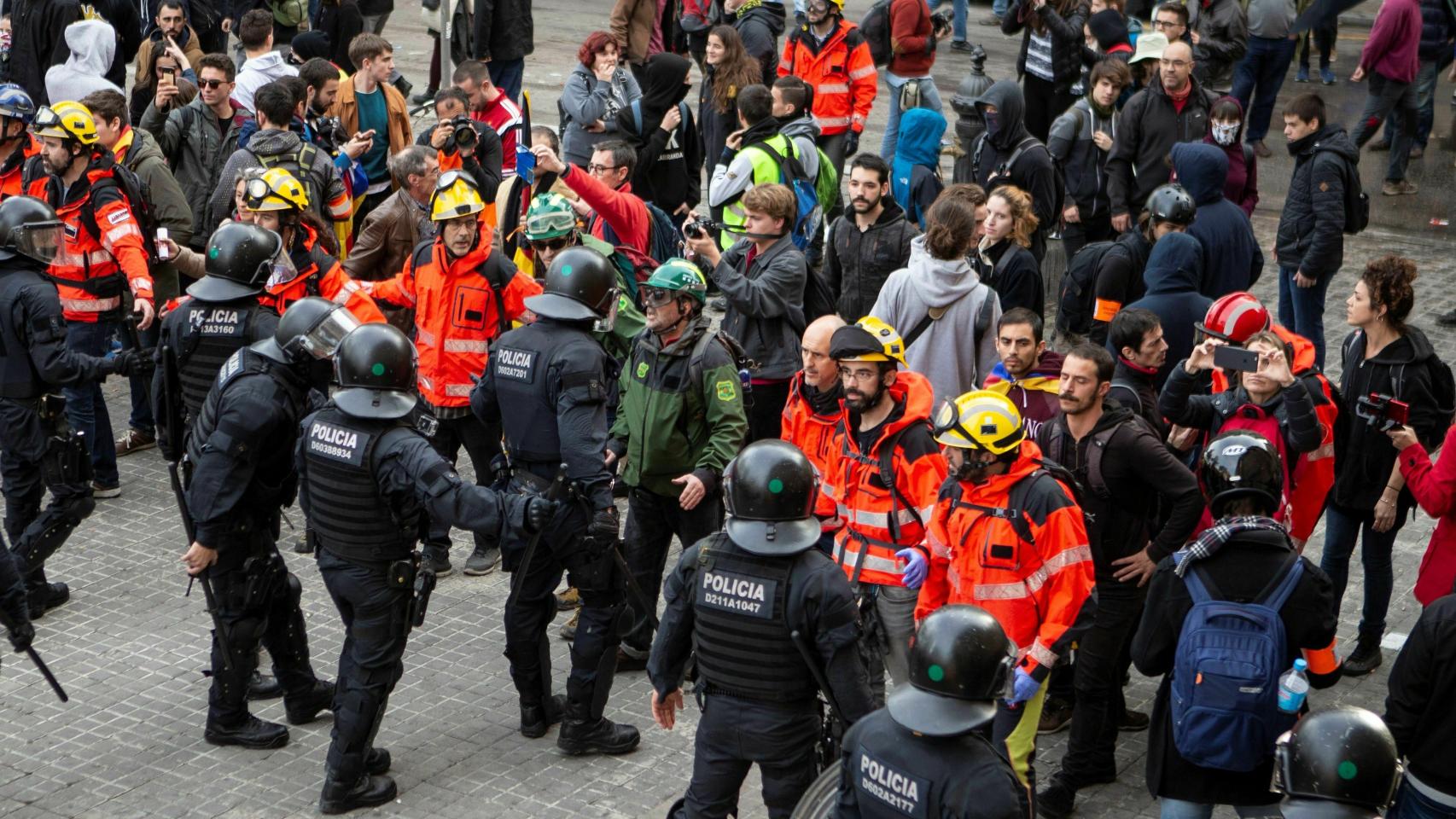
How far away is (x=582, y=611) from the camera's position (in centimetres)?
696

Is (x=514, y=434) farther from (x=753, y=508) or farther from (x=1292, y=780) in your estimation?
(x=1292, y=780)

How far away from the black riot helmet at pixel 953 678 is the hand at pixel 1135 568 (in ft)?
7.18

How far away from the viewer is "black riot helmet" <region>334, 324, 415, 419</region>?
6.25 metres

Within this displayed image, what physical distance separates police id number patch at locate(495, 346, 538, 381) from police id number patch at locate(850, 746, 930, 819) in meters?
2.91

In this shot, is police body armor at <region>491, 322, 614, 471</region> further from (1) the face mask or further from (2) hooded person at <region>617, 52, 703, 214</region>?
(1) the face mask

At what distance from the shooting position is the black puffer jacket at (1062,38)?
1355cm

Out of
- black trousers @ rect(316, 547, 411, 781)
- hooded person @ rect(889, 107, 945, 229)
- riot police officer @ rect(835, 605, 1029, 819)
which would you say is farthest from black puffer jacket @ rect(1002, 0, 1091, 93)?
riot police officer @ rect(835, 605, 1029, 819)

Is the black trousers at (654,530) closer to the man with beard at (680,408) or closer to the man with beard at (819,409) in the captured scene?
the man with beard at (680,408)

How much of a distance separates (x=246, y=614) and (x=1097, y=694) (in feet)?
11.8

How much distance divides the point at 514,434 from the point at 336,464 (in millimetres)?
963

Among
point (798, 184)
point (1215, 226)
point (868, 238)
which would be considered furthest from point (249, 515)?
point (1215, 226)

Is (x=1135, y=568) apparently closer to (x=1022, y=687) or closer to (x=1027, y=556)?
(x=1027, y=556)

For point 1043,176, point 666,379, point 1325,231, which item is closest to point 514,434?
point 666,379

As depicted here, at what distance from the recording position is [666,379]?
23.5ft
